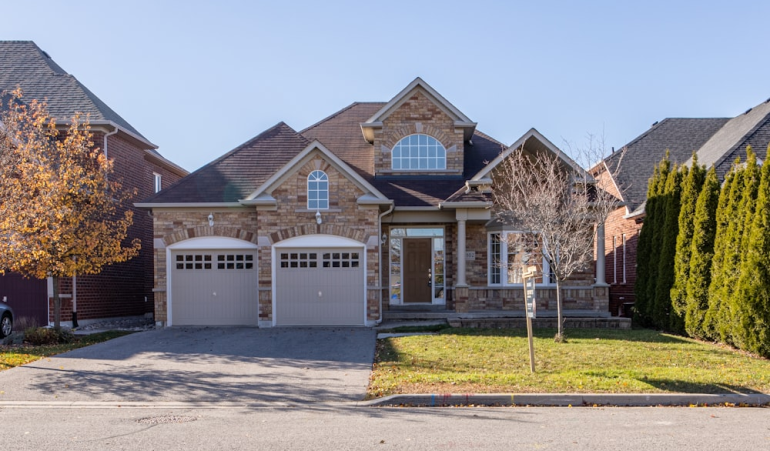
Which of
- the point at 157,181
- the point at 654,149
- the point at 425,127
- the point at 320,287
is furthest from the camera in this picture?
the point at 654,149

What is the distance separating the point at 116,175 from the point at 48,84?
3902 millimetres

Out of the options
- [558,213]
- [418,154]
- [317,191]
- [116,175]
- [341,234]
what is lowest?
[341,234]

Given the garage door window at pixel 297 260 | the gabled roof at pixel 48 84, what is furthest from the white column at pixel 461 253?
the gabled roof at pixel 48 84

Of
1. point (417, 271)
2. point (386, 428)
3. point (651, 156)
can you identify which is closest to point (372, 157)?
point (417, 271)

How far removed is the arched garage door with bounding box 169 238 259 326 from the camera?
1762 cm

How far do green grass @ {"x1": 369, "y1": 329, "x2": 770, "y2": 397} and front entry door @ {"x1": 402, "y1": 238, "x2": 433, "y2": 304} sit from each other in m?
3.90

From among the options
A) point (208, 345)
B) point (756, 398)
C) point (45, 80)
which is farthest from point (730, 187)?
point (45, 80)

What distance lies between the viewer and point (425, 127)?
19.7 metres

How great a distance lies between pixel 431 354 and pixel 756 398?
557 cm

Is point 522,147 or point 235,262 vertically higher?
point 522,147

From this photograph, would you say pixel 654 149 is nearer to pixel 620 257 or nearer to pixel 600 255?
pixel 620 257

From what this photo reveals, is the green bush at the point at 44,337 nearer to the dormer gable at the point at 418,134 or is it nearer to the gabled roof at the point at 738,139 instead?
the dormer gable at the point at 418,134

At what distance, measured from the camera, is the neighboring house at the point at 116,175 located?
1797 centimetres

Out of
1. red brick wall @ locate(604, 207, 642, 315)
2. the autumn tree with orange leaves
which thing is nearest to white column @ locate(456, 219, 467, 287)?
red brick wall @ locate(604, 207, 642, 315)
